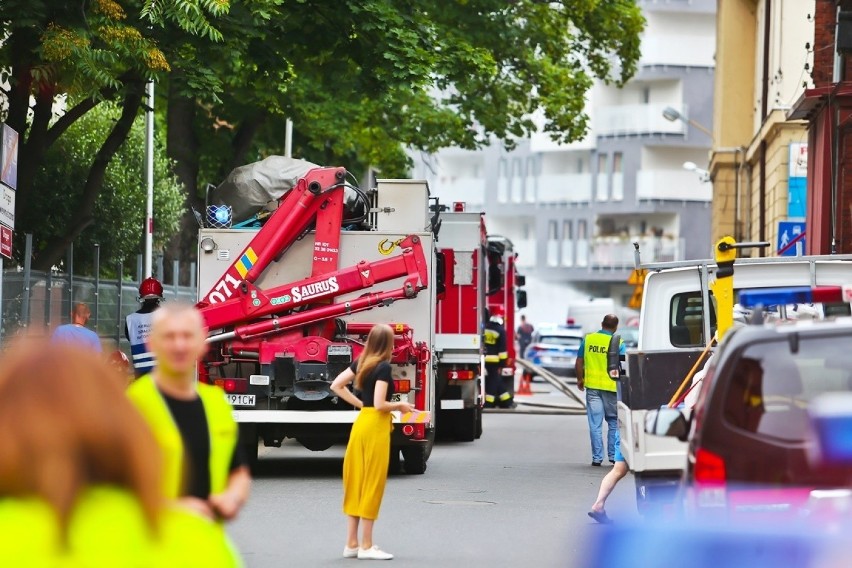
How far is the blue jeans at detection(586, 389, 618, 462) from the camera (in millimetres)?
18422

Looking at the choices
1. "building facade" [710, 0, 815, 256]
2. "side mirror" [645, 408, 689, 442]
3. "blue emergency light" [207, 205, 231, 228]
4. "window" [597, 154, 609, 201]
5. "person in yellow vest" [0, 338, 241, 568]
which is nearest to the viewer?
"person in yellow vest" [0, 338, 241, 568]

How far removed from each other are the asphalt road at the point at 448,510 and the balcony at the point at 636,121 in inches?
2024

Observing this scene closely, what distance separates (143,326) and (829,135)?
503 inches

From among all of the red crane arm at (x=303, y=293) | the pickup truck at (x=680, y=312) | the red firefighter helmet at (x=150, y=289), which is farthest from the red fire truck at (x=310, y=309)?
the pickup truck at (x=680, y=312)

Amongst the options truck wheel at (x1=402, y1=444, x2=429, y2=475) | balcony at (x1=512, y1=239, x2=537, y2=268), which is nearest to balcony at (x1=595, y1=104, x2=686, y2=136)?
balcony at (x1=512, y1=239, x2=537, y2=268)

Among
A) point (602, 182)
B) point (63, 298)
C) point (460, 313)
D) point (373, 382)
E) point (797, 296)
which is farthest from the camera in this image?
point (602, 182)

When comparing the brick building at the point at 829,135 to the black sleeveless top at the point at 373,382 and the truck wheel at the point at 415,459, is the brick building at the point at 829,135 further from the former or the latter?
the black sleeveless top at the point at 373,382

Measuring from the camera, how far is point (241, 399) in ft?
53.1

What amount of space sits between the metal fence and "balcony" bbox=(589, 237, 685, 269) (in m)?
46.1

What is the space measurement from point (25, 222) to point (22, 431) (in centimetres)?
2285

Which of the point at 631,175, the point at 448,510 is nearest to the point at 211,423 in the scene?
the point at 448,510

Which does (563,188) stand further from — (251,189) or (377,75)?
(251,189)

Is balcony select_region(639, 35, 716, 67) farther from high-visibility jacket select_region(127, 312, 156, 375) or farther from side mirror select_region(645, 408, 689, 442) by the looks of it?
side mirror select_region(645, 408, 689, 442)

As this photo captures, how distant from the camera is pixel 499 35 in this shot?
30.7 metres
